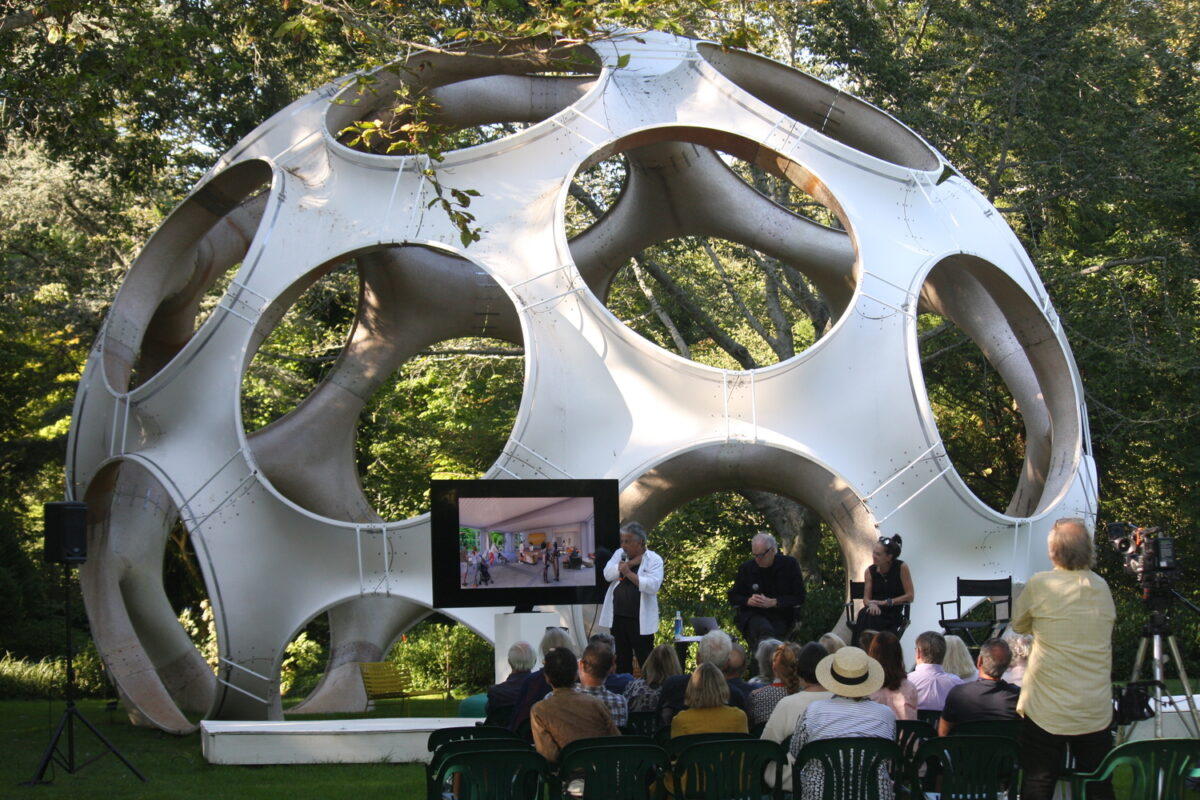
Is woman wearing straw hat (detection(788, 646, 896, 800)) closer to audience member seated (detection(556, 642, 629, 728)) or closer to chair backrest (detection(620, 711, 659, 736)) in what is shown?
audience member seated (detection(556, 642, 629, 728))

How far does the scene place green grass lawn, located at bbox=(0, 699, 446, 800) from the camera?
9.52 metres

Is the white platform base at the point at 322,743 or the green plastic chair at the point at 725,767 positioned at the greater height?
the green plastic chair at the point at 725,767

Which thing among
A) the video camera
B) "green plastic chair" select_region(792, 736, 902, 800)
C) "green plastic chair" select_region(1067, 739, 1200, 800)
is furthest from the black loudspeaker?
"green plastic chair" select_region(1067, 739, 1200, 800)

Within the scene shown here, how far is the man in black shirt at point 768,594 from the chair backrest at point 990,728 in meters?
5.30

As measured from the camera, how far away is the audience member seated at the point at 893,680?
7461 mm

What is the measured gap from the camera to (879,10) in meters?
23.2

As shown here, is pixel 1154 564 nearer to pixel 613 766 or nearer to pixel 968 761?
pixel 968 761

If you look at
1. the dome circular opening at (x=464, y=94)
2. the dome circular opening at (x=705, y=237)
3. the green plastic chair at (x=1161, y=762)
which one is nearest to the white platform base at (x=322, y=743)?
the dome circular opening at (x=705, y=237)

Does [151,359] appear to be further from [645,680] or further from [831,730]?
[831,730]

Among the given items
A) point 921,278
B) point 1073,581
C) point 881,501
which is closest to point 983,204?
point 921,278

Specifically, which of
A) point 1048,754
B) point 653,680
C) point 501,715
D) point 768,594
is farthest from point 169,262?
point 1048,754

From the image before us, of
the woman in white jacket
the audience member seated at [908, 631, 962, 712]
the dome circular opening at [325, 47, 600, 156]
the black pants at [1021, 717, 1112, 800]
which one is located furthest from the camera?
the dome circular opening at [325, 47, 600, 156]

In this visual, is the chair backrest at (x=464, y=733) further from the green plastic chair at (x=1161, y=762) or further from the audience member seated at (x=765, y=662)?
the green plastic chair at (x=1161, y=762)

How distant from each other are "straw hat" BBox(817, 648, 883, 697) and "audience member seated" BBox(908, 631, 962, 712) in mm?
1849
